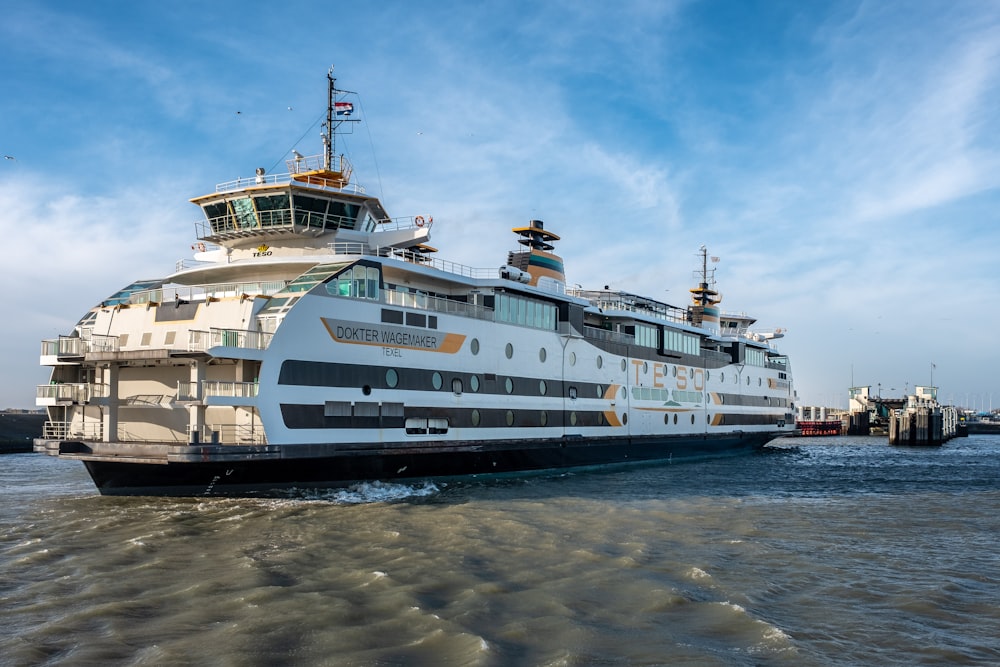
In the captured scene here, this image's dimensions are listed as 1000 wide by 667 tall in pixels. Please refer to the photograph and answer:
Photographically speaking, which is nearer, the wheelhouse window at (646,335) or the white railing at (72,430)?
the white railing at (72,430)

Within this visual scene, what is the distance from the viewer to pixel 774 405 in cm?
4956

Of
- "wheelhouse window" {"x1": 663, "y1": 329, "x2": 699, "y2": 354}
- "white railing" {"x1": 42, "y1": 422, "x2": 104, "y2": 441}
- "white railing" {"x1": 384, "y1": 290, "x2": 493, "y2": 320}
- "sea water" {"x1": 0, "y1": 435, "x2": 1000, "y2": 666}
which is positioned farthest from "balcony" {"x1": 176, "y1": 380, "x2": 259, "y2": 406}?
"wheelhouse window" {"x1": 663, "y1": 329, "x2": 699, "y2": 354}

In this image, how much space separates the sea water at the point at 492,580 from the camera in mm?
9586

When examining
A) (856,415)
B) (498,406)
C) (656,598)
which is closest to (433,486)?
(498,406)

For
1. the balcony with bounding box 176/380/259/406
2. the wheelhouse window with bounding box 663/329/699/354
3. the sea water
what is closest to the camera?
the sea water

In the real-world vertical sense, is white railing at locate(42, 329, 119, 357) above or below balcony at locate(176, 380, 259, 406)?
above

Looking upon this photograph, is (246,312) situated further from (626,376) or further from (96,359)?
(626,376)

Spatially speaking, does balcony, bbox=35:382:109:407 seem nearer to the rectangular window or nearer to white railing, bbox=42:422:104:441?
white railing, bbox=42:422:104:441

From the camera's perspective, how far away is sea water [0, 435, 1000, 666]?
9.59m

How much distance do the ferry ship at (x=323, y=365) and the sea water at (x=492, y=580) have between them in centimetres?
145

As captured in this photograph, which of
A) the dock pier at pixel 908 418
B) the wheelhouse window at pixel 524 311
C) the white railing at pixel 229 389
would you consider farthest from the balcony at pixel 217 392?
the dock pier at pixel 908 418

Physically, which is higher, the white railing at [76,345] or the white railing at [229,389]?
the white railing at [76,345]

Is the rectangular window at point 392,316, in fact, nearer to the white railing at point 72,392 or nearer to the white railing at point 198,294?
the white railing at point 198,294

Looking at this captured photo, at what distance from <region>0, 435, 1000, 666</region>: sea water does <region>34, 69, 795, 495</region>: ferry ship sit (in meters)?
1.45
